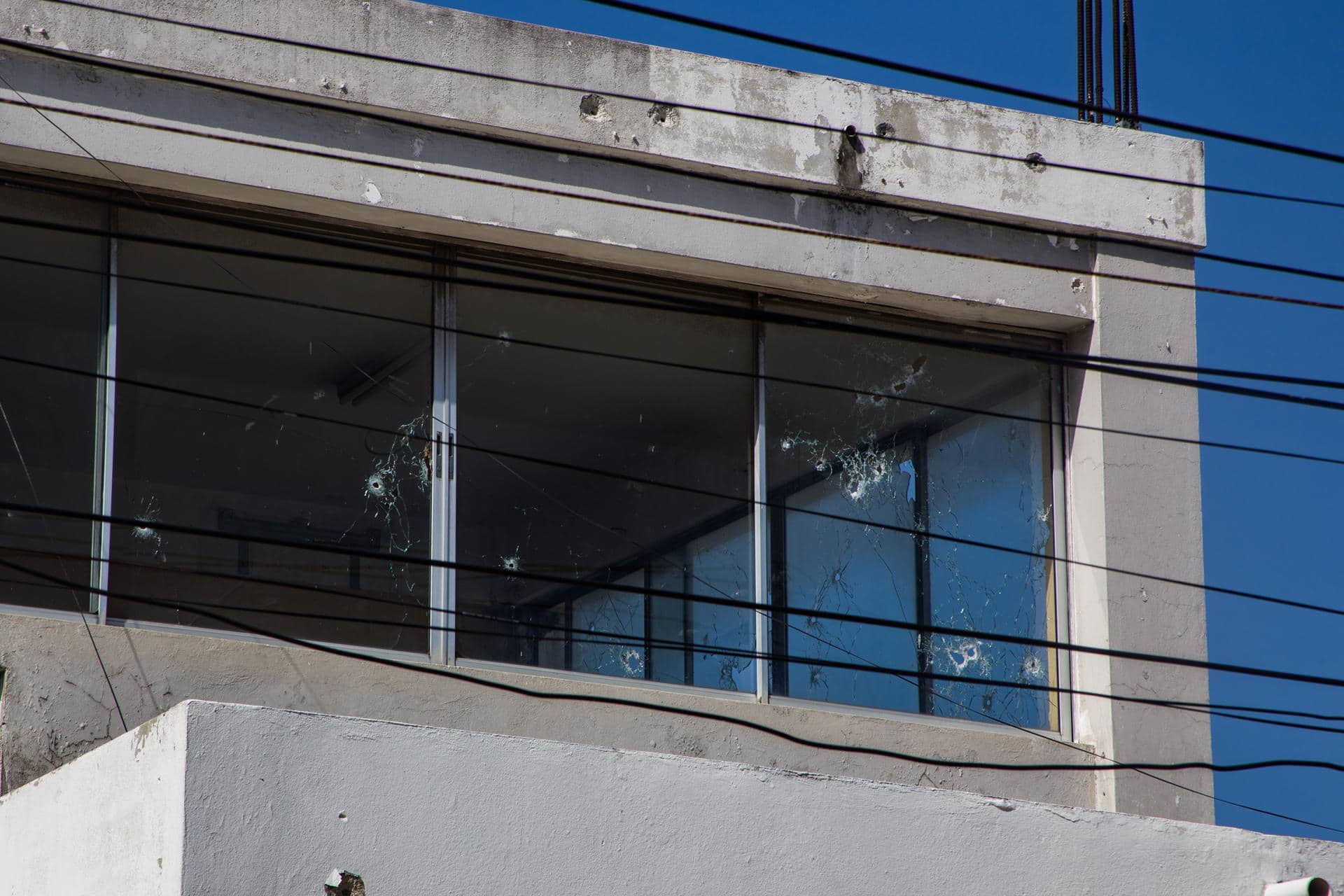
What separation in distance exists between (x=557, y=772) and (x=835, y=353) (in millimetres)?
3562

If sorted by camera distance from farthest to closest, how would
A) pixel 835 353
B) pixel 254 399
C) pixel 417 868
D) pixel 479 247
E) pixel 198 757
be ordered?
pixel 835 353 → pixel 479 247 → pixel 254 399 → pixel 417 868 → pixel 198 757

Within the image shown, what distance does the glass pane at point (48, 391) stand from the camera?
6551mm

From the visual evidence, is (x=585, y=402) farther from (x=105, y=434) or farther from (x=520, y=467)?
(x=105, y=434)

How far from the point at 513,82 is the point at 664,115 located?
0.72 metres

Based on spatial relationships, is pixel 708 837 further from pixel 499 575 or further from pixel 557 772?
pixel 499 575

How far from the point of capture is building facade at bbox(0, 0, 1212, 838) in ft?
22.2

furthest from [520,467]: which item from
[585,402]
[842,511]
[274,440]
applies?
[842,511]

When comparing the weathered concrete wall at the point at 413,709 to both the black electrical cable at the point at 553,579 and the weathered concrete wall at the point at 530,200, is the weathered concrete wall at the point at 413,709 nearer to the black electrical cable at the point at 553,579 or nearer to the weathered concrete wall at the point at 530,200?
the black electrical cable at the point at 553,579

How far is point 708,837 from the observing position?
524 cm

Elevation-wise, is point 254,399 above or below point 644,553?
above

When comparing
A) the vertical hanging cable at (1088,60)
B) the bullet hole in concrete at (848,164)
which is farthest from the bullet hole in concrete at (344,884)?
the vertical hanging cable at (1088,60)

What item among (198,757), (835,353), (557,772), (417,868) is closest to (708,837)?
(557,772)

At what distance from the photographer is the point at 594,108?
301 inches

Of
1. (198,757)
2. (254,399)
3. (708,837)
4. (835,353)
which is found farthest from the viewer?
(835,353)
